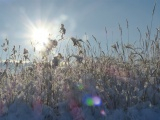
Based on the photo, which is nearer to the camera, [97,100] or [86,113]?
[86,113]

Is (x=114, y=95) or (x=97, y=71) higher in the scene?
(x=97, y=71)

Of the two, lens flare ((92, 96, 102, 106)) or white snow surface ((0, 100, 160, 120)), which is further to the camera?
lens flare ((92, 96, 102, 106))

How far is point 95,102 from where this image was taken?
12.4 feet

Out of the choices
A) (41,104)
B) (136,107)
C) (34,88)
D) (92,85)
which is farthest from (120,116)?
(34,88)

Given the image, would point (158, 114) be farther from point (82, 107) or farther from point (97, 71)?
point (97, 71)

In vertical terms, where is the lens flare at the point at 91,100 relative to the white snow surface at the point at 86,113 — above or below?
above

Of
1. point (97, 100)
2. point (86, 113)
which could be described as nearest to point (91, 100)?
point (97, 100)

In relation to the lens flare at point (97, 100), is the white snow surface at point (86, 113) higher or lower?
lower

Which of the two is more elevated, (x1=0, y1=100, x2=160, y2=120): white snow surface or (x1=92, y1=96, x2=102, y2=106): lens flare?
(x1=92, y1=96, x2=102, y2=106): lens flare

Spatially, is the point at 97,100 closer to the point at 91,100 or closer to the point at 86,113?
the point at 91,100

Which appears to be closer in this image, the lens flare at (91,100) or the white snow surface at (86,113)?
the white snow surface at (86,113)

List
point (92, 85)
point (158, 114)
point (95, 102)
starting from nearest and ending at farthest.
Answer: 1. point (158, 114)
2. point (95, 102)
3. point (92, 85)

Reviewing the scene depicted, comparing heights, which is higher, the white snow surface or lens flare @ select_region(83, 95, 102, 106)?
lens flare @ select_region(83, 95, 102, 106)

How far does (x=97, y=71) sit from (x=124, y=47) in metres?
0.56
